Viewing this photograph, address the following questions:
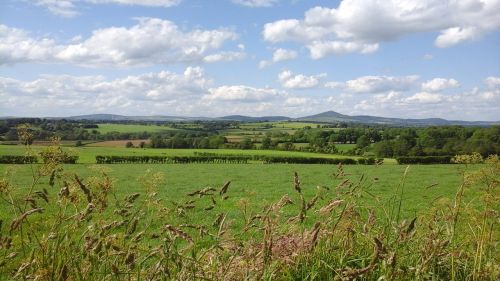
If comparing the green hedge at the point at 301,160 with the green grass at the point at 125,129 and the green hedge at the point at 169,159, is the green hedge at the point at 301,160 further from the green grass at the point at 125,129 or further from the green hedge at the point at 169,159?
the green grass at the point at 125,129

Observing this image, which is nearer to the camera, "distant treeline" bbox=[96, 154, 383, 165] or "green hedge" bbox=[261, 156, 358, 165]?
"distant treeline" bbox=[96, 154, 383, 165]

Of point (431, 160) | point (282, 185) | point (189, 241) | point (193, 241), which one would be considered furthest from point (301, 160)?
point (189, 241)

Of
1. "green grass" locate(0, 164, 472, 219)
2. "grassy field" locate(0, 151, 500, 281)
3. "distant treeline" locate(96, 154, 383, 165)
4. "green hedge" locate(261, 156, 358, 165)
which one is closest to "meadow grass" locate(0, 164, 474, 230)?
"green grass" locate(0, 164, 472, 219)

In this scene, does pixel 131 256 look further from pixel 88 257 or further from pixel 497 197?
pixel 497 197

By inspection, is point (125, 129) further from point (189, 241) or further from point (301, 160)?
point (189, 241)

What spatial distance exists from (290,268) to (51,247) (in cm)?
229

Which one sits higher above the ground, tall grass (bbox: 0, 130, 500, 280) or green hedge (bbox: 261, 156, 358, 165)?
tall grass (bbox: 0, 130, 500, 280)

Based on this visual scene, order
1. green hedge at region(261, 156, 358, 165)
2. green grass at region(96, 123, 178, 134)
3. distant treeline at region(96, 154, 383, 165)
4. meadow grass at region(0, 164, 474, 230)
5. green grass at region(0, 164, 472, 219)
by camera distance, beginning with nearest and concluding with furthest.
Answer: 1. meadow grass at region(0, 164, 474, 230)
2. green grass at region(0, 164, 472, 219)
3. distant treeline at region(96, 154, 383, 165)
4. green hedge at region(261, 156, 358, 165)
5. green grass at region(96, 123, 178, 134)

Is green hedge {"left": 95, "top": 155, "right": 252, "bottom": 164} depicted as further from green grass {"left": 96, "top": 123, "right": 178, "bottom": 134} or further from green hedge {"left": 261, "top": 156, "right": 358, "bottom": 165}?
green grass {"left": 96, "top": 123, "right": 178, "bottom": 134}

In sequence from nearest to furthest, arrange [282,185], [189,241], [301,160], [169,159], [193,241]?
[189,241], [193,241], [282,185], [301,160], [169,159]

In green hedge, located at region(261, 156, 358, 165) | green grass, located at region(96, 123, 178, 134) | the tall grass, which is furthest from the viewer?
green grass, located at region(96, 123, 178, 134)

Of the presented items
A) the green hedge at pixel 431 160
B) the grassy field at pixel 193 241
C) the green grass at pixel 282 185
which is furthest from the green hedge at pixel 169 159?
the grassy field at pixel 193 241

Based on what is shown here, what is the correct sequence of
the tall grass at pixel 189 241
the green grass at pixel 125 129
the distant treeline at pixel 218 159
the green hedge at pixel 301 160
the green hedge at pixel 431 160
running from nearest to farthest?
the tall grass at pixel 189 241 → the green hedge at pixel 431 160 → the distant treeline at pixel 218 159 → the green hedge at pixel 301 160 → the green grass at pixel 125 129

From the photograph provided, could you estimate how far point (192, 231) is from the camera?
13562 millimetres
